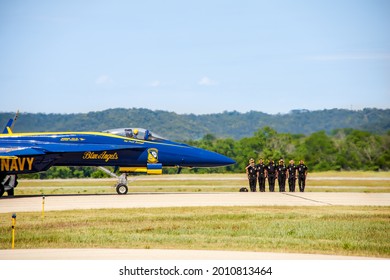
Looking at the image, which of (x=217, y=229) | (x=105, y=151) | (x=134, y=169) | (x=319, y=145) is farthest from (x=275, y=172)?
(x=319, y=145)

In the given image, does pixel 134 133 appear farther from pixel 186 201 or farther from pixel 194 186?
pixel 194 186

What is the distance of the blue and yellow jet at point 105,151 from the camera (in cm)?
2870

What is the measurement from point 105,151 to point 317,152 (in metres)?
41.3

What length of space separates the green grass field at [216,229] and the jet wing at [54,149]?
5.52m

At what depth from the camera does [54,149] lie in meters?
28.7

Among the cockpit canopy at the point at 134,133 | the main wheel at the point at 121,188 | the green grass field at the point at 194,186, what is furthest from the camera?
the green grass field at the point at 194,186

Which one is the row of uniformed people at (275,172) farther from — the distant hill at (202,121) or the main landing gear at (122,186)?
the distant hill at (202,121)

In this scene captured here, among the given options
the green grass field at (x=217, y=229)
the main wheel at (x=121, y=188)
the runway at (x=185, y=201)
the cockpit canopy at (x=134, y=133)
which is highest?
the cockpit canopy at (x=134, y=133)

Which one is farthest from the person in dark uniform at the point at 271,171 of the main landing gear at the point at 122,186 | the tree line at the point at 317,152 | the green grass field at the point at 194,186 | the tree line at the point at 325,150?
the tree line at the point at 325,150

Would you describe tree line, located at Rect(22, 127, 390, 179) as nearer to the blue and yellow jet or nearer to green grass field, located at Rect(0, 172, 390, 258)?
the blue and yellow jet

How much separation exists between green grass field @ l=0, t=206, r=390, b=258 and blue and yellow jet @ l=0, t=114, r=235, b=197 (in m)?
5.22

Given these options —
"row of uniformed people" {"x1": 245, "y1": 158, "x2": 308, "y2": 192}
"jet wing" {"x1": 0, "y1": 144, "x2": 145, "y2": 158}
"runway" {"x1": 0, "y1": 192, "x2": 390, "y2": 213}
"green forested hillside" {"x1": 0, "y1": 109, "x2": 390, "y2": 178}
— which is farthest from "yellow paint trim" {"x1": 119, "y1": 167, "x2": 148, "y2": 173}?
"green forested hillside" {"x1": 0, "y1": 109, "x2": 390, "y2": 178}

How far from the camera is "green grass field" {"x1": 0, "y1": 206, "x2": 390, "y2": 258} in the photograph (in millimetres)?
16516

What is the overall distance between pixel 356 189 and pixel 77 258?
24.4 m
